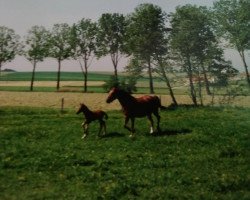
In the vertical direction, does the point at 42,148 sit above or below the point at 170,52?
below

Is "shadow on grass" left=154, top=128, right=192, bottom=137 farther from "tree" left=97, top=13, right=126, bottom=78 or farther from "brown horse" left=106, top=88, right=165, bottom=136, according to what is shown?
"tree" left=97, top=13, right=126, bottom=78

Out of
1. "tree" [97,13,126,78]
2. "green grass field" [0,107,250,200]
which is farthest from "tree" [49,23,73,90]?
"green grass field" [0,107,250,200]

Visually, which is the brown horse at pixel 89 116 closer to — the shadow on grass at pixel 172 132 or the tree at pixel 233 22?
the shadow on grass at pixel 172 132

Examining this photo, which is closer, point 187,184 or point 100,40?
point 187,184

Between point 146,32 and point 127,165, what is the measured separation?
65.3 metres

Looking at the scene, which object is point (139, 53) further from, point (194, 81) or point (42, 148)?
point (42, 148)

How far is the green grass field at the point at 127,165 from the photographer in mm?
14648

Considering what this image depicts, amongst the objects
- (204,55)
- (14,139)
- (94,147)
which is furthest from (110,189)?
(204,55)

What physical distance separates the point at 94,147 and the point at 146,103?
6.79 metres

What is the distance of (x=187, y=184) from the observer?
15.5 metres

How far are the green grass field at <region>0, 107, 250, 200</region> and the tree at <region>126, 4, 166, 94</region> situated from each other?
51262 mm

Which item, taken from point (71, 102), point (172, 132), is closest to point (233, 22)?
point (71, 102)

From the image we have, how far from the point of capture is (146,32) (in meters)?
81.6

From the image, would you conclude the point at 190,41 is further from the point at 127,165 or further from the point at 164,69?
the point at 127,165
